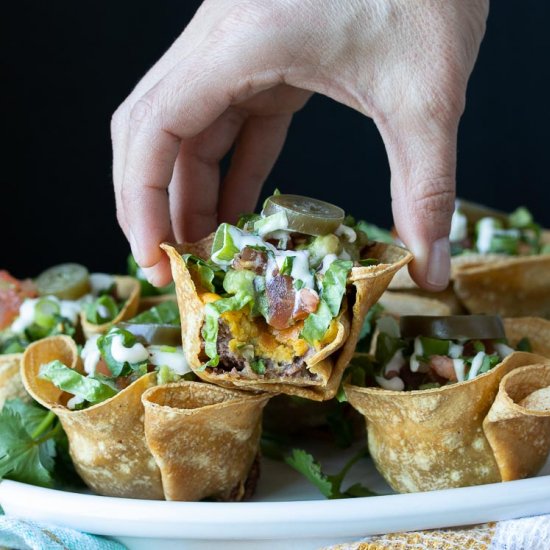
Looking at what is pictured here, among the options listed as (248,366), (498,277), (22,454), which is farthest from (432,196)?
(22,454)

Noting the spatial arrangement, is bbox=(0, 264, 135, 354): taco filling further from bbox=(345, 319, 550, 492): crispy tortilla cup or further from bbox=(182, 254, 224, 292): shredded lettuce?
bbox=(345, 319, 550, 492): crispy tortilla cup

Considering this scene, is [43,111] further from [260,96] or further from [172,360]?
[172,360]

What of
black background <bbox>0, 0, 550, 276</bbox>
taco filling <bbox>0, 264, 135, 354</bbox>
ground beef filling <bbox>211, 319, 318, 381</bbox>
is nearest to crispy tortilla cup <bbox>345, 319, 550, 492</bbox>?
ground beef filling <bbox>211, 319, 318, 381</bbox>

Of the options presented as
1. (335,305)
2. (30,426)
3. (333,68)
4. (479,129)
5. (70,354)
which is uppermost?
(333,68)

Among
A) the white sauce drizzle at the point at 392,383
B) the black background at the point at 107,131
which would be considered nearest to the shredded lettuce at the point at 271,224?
the white sauce drizzle at the point at 392,383

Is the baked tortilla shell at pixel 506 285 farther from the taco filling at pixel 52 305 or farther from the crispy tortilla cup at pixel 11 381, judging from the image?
the crispy tortilla cup at pixel 11 381

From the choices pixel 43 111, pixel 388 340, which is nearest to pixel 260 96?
pixel 388 340

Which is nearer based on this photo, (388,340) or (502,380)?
(502,380)
